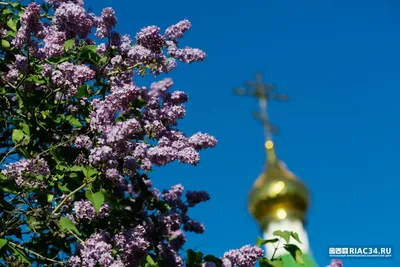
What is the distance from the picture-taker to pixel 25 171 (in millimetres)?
5004

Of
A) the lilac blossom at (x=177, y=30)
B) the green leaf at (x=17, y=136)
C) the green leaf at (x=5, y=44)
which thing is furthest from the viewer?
the lilac blossom at (x=177, y=30)

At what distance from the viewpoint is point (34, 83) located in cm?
579

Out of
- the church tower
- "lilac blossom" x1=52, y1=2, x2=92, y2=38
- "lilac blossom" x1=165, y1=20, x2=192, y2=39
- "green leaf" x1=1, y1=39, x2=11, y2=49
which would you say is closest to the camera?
"lilac blossom" x1=52, y1=2, x2=92, y2=38

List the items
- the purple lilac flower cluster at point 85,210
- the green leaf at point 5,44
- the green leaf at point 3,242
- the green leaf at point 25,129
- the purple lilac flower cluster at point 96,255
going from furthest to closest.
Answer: the green leaf at point 5,44 < the green leaf at point 25,129 < the purple lilac flower cluster at point 85,210 < the green leaf at point 3,242 < the purple lilac flower cluster at point 96,255

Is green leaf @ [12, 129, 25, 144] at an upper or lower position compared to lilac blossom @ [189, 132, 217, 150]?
lower

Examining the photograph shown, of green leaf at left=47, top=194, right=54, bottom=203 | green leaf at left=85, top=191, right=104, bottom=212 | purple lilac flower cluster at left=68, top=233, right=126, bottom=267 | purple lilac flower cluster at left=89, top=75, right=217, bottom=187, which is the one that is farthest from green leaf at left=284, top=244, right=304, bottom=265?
green leaf at left=47, top=194, right=54, bottom=203

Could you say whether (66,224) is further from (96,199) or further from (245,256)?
(245,256)

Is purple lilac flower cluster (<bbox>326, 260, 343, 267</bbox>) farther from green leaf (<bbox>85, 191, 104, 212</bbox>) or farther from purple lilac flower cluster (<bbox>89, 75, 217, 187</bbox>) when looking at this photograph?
green leaf (<bbox>85, 191, 104, 212</bbox>)

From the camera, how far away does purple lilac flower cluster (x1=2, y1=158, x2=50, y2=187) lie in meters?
5.00

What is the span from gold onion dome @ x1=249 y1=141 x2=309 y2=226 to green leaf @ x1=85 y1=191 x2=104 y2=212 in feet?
71.1

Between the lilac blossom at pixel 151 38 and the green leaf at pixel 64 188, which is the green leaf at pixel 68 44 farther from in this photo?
the green leaf at pixel 64 188

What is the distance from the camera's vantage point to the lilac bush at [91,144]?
4922 millimetres

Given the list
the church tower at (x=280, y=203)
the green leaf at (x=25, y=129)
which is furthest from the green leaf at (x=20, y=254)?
the church tower at (x=280, y=203)

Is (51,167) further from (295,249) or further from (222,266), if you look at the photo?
(295,249)
